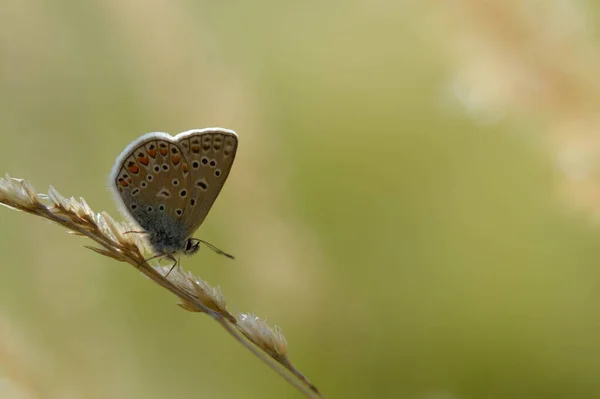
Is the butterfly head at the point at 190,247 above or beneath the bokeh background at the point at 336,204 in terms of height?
beneath

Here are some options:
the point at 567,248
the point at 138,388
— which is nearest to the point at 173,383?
the point at 138,388

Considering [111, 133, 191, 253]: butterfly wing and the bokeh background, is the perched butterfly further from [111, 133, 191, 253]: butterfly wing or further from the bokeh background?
the bokeh background

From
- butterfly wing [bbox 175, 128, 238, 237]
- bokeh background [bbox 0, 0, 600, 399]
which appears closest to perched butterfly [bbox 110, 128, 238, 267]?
butterfly wing [bbox 175, 128, 238, 237]

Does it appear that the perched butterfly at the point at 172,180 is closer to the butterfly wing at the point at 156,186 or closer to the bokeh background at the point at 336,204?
the butterfly wing at the point at 156,186

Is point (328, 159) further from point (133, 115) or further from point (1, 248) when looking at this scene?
point (1, 248)

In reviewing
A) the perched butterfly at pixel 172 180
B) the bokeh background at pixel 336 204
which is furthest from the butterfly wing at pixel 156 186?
the bokeh background at pixel 336 204

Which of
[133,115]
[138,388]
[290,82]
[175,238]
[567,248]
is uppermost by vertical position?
[290,82]
